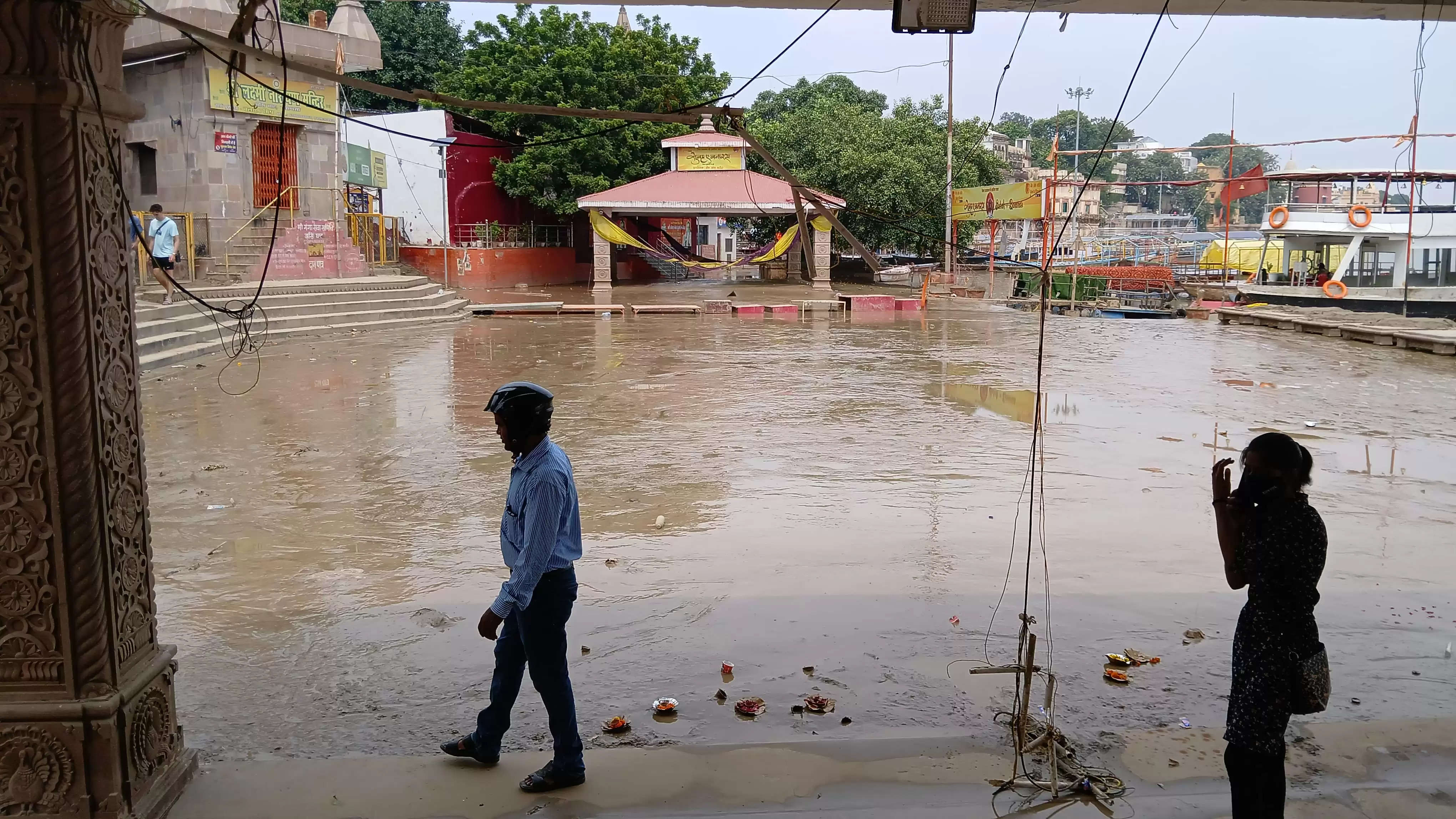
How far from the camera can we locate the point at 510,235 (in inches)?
1282

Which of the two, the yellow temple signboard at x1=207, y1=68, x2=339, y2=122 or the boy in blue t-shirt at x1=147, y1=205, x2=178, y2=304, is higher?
the yellow temple signboard at x1=207, y1=68, x2=339, y2=122

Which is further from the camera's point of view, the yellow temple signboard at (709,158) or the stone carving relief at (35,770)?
the yellow temple signboard at (709,158)

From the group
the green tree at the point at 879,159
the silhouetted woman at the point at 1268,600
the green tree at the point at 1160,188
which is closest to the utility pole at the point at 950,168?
the green tree at the point at 879,159

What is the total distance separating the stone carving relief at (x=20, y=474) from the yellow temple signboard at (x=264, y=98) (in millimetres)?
18833

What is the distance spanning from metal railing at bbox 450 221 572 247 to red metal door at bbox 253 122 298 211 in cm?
712

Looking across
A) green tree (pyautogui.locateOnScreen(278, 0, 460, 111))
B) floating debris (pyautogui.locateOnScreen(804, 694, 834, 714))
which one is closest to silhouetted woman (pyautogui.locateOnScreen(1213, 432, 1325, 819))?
floating debris (pyautogui.locateOnScreen(804, 694, 834, 714))

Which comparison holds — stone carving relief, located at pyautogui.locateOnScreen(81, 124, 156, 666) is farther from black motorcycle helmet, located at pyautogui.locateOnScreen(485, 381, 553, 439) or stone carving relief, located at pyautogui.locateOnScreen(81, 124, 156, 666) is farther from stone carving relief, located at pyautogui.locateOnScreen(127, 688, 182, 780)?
black motorcycle helmet, located at pyautogui.locateOnScreen(485, 381, 553, 439)

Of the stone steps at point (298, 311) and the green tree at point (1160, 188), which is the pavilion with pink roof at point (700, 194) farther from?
the green tree at point (1160, 188)

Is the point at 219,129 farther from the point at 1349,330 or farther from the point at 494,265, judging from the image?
the point at 1349,330

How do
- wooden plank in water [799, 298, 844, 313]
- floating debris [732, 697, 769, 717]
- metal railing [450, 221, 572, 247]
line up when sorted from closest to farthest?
1. floating debris [732, 697, 769, 717]
2. wooden plank in water [799, 298, 844, 313]
3. metal railing [450, 221, 572, 247]

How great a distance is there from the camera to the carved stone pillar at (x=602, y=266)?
28953 millimetres

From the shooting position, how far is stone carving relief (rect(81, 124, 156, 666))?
294 centimetres

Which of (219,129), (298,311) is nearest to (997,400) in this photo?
(298,311)

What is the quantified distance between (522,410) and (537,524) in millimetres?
363
